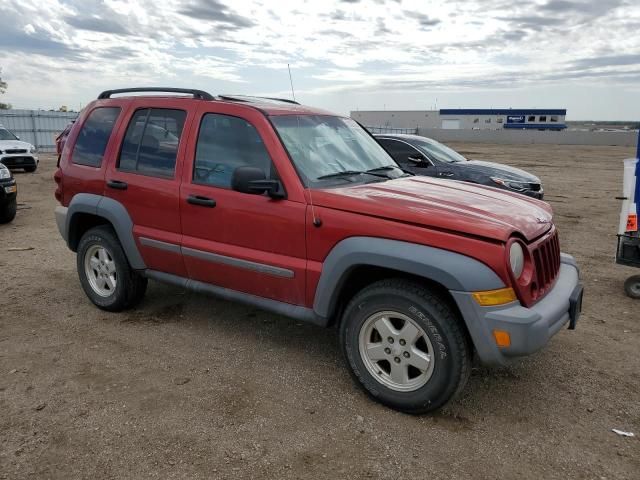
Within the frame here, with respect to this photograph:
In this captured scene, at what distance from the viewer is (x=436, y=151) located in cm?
1016

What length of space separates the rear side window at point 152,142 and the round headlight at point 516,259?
2601 mm

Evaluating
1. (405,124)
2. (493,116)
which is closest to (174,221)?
(493,116)

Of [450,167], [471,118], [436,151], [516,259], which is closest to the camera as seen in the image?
[516,259]

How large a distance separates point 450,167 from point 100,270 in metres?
6.42

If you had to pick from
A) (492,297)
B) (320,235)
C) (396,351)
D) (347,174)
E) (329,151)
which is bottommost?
(396,351)

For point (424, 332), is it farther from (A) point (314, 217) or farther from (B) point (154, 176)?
(B) point (154, 176)

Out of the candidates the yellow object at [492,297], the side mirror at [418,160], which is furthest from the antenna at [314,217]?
the side mirror at [418,160]

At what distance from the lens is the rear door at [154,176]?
4.23m

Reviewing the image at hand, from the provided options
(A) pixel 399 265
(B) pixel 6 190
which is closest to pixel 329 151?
(A) pixel 399 265

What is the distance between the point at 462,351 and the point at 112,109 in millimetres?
3649

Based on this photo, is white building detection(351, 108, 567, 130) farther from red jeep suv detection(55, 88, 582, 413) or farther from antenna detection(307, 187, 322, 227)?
antenna detection(307, 187, 322, 227)

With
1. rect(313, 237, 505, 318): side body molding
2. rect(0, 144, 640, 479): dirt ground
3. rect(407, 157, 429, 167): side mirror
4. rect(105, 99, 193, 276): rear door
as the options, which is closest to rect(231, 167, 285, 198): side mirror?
rect(313, 237, 505, 318): side body molding

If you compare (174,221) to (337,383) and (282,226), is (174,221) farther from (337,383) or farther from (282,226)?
(337,383)

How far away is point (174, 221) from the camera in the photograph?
4.23 metres
